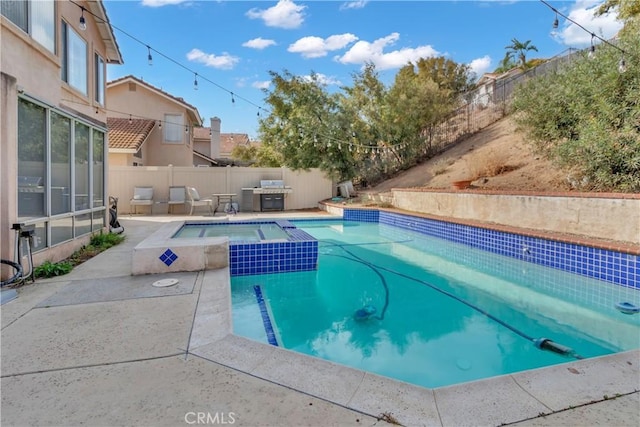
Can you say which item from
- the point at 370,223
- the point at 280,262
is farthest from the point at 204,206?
the point at 280,262

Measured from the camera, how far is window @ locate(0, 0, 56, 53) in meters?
4.04

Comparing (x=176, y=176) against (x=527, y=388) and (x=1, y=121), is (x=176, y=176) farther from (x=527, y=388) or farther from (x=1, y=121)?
(x=527, y=388)

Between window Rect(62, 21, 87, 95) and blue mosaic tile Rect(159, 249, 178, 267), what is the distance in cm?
379

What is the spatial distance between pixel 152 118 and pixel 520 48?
3045 cm

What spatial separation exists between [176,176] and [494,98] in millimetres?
15900

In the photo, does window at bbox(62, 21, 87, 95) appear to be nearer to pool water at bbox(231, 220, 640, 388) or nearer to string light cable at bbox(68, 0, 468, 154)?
string light cable at bbox(68, 0, 468, 154)

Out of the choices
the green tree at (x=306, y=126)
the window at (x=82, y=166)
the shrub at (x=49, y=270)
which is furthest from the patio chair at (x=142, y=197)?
the shrub at (x=49, y=270)

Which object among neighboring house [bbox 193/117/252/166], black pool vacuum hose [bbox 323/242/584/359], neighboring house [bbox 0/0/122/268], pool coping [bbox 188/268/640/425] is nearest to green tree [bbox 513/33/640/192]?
black pool vacuum hose [bbox 323/242/584/359]

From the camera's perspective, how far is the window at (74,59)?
5.84 meters

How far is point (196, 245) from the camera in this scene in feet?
14.4

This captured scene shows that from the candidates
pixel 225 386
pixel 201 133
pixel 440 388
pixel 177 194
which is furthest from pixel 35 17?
pixel 201 133

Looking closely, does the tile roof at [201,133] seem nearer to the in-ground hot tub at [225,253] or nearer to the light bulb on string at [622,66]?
the in-ground hot tub at [225,253]

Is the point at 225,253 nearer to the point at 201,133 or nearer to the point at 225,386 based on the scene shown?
the point at 225,386

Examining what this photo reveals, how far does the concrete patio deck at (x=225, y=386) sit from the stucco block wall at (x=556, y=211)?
359cm
